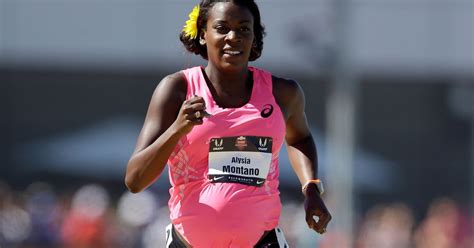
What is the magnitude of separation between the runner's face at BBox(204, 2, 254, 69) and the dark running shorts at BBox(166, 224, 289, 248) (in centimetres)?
79

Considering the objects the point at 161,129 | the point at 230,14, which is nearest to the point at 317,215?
the point at 161,129

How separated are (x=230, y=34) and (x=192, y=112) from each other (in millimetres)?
584

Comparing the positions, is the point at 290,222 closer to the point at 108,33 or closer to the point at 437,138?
the point at 437,138

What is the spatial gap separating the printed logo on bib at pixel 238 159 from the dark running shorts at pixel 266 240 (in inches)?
9.9

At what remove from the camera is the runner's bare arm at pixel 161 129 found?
5.04 meters

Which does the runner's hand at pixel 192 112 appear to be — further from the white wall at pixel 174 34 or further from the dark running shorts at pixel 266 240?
the white wall at pixel 174 34

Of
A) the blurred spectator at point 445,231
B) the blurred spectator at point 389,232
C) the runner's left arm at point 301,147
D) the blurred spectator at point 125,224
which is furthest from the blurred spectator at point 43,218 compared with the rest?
the runner's left arm at point 301,147

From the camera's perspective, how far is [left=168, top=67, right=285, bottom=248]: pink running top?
17.7ft

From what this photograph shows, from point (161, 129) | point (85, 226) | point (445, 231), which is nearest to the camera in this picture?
point (161, 129)

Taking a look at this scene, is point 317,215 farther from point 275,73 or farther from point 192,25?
point 275,73

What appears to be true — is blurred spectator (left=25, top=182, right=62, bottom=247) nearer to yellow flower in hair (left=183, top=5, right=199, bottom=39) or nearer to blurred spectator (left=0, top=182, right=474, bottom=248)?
blurred spectator (left=0, top=182, right=474, bottom=248)

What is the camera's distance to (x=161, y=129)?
539 cm

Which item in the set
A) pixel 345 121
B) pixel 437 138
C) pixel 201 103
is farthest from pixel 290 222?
pixel 201 103

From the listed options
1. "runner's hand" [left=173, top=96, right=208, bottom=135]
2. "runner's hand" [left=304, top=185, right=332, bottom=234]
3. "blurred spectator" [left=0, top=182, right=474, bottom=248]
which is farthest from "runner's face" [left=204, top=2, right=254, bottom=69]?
"blurred spectator" [left=0, top=182, right=474, bottom=248]
